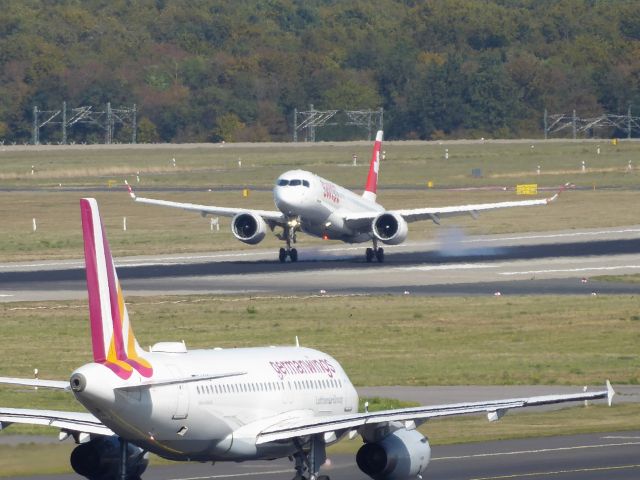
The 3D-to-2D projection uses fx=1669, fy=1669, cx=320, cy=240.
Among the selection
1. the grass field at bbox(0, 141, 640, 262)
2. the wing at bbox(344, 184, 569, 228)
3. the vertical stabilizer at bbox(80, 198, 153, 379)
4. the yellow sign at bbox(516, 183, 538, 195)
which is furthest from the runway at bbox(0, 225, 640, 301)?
the vertical stabilizer at bbox(80, 198, 153, 379)

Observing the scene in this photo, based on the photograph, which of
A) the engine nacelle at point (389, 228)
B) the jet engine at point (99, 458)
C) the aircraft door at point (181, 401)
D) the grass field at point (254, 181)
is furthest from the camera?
the grass field at point (254, 181)

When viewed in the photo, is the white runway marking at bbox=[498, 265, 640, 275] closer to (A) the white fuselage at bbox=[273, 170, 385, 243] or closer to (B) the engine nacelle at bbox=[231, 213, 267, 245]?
(A) the white fuselage at bbox=[273, 170, 385, 243]

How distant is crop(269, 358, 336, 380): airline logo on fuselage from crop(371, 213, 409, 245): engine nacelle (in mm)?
49023

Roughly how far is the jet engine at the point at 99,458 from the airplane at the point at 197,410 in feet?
0.05

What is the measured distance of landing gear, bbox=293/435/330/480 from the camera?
2725 cm

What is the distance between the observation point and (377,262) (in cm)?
8031

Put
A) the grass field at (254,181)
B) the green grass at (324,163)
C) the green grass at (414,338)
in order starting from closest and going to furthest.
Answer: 1. the green grass at (414,338)
2. the grass field at (254,181)
3. the green grass at (324,163)

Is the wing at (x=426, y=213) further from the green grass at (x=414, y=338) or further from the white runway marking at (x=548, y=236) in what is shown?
the green grass at (x=414, y=338)

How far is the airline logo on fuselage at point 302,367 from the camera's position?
94.5 feet

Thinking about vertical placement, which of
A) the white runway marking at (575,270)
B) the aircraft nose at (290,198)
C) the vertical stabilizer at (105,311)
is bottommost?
the vertical stabilizer at (105,311)

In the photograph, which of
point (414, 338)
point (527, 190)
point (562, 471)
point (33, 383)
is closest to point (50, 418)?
point (33, 383)

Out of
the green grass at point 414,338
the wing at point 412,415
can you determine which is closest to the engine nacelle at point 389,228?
the green grass at point 414,338

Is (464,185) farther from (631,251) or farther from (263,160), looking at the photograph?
(631,251)

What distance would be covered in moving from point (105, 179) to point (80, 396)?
129733 mm
